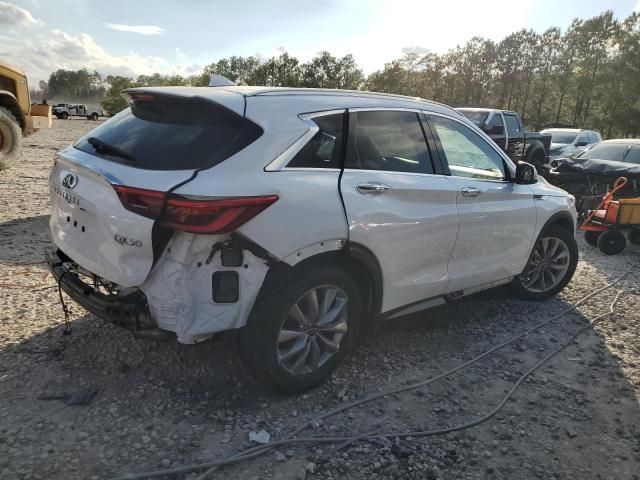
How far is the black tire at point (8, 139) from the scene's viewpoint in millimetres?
9883

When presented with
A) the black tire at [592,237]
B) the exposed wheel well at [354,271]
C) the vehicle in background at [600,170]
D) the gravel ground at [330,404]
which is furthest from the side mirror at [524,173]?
the vehicle in background at [600,170]

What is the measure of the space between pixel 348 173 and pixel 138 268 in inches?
51.9

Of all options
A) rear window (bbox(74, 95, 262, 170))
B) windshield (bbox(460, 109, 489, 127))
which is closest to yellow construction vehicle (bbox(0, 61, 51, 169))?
rear window (bbox(74, 95, 262, 170))

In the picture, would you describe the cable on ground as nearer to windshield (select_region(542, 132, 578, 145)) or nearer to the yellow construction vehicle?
the yellow construction vehicle

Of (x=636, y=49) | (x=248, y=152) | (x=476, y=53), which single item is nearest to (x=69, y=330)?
(x=248, y=152)

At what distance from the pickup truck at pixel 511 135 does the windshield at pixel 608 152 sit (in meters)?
2.95

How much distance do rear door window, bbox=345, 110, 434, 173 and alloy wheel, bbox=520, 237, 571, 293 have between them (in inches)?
75.9

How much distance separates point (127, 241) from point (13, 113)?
9.85m

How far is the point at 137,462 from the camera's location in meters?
2.51

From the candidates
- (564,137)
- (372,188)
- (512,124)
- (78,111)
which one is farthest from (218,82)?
(78,111)

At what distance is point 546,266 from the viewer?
5.01m

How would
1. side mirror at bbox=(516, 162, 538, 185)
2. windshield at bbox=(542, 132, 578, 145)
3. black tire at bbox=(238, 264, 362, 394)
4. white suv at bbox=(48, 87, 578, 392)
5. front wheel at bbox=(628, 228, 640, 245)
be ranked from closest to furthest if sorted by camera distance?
white suv at bbox=(48, 87, 578, 392)
black tire at bbox=(238, 264, 362, 394)
side mirror at bbox=(516, 162, 538, 185)
front wheel at bbox=(628, 228, 640, 245)
windshield at bbox=(542, 132, 578, 145)

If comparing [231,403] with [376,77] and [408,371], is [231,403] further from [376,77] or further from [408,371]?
[376,77]

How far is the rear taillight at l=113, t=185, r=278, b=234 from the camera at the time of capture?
248cm
